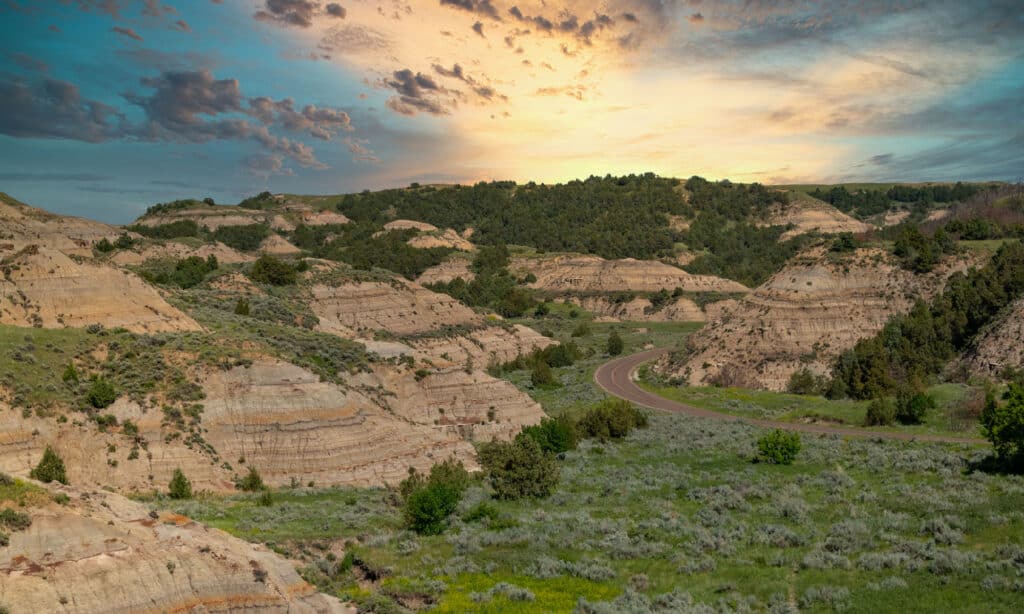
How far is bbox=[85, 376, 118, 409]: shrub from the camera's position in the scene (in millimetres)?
36281

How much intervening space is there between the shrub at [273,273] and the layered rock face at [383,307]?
3.42 metres

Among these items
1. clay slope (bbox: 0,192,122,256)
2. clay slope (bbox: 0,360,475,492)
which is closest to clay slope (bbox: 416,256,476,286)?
clay slope (bbox: 0,192,122,256)

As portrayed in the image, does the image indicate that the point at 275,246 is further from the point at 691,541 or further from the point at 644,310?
the point at 691,541

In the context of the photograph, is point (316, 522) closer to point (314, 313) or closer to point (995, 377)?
point (314, 313)

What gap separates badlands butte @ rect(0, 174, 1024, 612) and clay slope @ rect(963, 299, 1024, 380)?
0.77 ft

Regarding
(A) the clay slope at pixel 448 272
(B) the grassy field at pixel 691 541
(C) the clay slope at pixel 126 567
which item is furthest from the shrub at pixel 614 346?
(C) the clay slope at pixel 126 567

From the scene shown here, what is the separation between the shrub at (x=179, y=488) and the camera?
33875 mm

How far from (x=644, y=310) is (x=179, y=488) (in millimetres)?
117707

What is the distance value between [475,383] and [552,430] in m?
8.12

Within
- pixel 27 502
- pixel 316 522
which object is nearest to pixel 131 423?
pixel 316 522

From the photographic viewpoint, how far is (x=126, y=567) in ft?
59.8

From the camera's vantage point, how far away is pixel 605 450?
49.2m

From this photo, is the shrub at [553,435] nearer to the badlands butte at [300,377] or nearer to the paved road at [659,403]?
the badlands butte at [300,377]

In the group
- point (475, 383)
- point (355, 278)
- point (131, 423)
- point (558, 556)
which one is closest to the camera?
point (558, 556)
